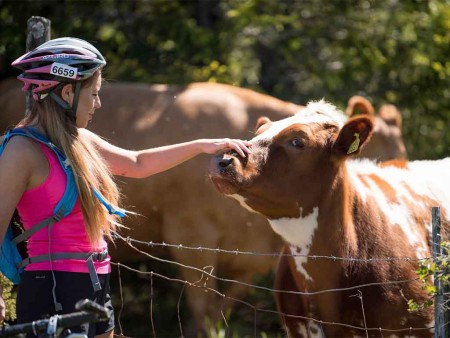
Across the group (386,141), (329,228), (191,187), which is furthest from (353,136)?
(386,141)

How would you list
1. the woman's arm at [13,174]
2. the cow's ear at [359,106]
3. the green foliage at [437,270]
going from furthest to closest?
the cow's ear at [359,106] < the green foliage at [437,270] < the woman's arm at [13,174]

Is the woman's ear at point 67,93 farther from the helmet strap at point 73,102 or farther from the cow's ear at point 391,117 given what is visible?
the cow's ear at point 391,117

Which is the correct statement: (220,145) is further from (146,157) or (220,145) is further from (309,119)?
(309,119)

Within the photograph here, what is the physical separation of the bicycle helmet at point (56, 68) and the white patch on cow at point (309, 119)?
55.5 inches

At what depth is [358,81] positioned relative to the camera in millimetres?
9734

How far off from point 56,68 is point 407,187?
2.55 metres

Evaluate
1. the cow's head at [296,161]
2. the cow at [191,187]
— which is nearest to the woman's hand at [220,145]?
the cow's head at [296,161]

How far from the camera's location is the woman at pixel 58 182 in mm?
3107

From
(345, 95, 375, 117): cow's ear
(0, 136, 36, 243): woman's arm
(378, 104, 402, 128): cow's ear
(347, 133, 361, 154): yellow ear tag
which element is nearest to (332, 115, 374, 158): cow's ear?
(347, 133, 361, 154): yellow ear tag

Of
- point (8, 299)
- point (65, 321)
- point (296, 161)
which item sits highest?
point (65, 321)

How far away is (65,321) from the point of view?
2596mm

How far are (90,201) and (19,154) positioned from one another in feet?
1.00

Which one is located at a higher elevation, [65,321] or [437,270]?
[65,321]

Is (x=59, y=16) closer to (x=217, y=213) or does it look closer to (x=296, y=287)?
(x=217, y=213)
